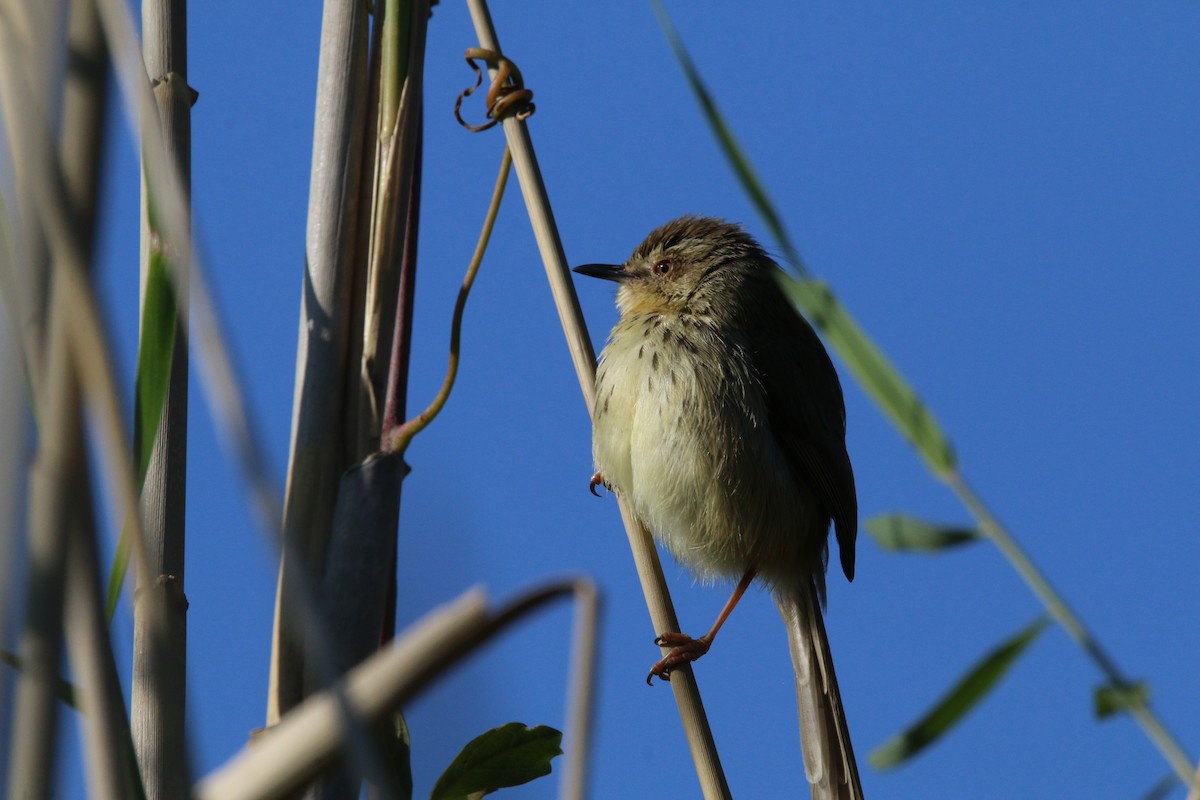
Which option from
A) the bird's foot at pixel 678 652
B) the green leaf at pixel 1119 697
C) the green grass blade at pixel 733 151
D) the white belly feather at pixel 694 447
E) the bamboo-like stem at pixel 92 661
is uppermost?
the white belly feather at pixel 694 447

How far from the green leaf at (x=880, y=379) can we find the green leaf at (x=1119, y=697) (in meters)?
0.23

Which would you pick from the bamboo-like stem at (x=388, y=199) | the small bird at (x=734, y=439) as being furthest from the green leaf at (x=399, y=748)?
the small bird at (x=734, y=439)

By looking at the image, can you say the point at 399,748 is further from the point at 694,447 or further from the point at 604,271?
the point at 604,271

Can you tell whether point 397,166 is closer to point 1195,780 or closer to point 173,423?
point 173,423

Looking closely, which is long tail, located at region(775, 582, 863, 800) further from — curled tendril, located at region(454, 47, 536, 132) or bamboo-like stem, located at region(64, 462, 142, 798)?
bamboo-like stem, located at region(64, 462, 142, 798)

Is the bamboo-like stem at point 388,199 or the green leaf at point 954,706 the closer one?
the green leaf at point 954,706

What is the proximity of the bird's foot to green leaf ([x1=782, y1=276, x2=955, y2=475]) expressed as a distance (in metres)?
1.74

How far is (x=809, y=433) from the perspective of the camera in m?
4.12

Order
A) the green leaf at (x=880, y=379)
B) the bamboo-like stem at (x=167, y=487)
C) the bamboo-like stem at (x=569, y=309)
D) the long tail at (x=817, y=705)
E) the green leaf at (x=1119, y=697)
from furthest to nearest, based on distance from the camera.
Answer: the long tail at (x=817, y=705), the bamboo-like stem at (x=569, y=309), the bamboo-like stem at (x=167, y=487), the green leaf at (x=880, y=379), the green leaf at (x=1119, y=697)

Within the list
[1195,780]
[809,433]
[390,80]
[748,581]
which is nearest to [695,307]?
[809,433]

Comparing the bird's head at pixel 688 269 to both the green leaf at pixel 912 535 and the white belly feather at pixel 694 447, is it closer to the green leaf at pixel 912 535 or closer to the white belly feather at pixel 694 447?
the white belly feather at pixel 694 447

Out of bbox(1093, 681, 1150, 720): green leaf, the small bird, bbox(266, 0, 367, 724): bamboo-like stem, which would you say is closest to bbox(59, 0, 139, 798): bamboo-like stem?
bbox(266, 0, 367, 724): bamboo-like stem

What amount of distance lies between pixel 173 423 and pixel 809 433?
2.64 meters

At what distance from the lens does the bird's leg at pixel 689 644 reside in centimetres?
312
